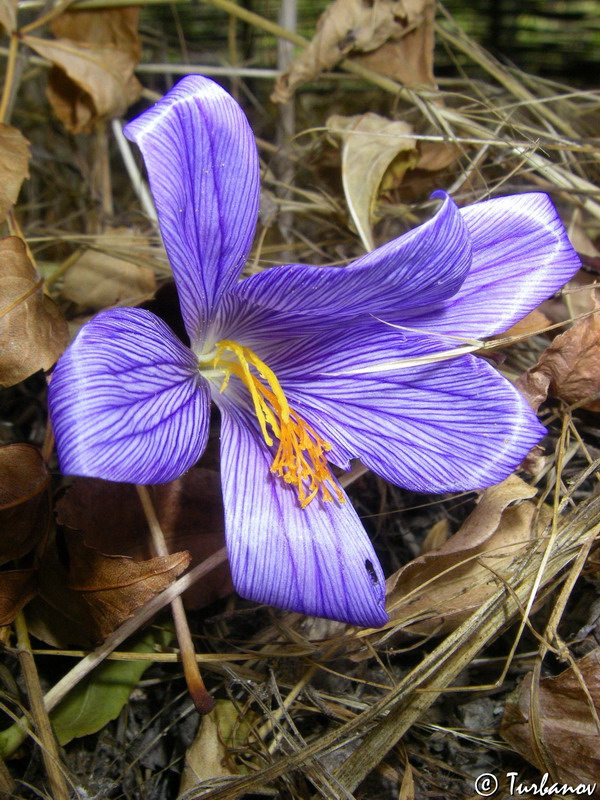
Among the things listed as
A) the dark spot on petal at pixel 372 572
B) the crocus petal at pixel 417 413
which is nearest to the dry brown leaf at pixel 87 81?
the crocus petal at pixel 417 413

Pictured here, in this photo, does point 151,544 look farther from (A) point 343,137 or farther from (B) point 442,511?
(A) point 343,137

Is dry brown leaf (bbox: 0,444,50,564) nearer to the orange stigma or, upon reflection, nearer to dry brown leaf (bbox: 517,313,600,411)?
the orange stigma

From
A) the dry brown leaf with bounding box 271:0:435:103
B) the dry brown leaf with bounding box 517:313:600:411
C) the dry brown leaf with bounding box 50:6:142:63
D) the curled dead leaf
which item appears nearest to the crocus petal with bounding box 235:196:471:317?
the dry brown leaf with bounding box 517:313:600:411

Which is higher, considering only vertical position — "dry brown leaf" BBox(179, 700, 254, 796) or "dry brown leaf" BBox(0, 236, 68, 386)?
"dry brown leaf" BBox(0, 236, 68, 386)

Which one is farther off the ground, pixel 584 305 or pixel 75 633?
pixel 584 305

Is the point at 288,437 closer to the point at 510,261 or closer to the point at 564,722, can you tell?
the point at 510,261

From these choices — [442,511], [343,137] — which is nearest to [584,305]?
[442,511]
